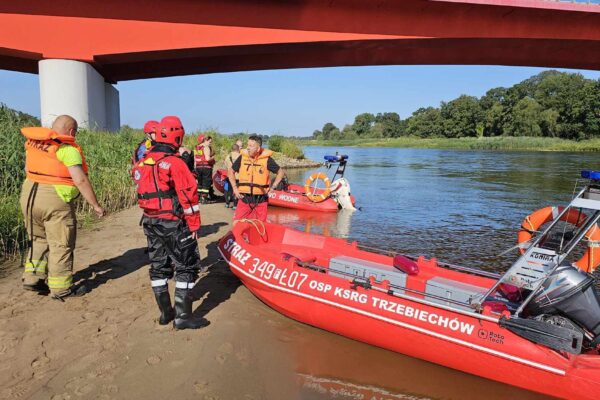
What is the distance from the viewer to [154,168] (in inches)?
144

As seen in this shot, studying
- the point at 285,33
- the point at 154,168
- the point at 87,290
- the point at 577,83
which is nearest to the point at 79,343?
the point at 87,290

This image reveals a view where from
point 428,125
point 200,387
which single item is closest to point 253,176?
point 200,387

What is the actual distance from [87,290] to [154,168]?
6.27 ft

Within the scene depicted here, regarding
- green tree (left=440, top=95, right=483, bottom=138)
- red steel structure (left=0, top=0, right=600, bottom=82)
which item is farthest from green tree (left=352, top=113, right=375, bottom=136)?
red steel structure (left=0, top=0, right=600, bottom=82)

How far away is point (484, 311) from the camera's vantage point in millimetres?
3502

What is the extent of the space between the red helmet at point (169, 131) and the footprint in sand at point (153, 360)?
178 cm

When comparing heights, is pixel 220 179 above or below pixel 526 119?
below

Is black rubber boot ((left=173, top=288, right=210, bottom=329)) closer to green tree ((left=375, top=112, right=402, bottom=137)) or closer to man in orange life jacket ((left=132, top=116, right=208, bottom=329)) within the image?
man in orange life jacket ((left=132, top=116, right=208, bottom=329))

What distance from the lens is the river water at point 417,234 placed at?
337cm

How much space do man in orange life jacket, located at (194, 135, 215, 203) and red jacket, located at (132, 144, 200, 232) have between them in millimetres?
6812

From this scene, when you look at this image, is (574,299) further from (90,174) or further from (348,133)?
(348,133)

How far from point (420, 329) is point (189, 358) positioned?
1.94 m

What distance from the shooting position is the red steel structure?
38.2 ft

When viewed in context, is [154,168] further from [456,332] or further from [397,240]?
[397,240]
